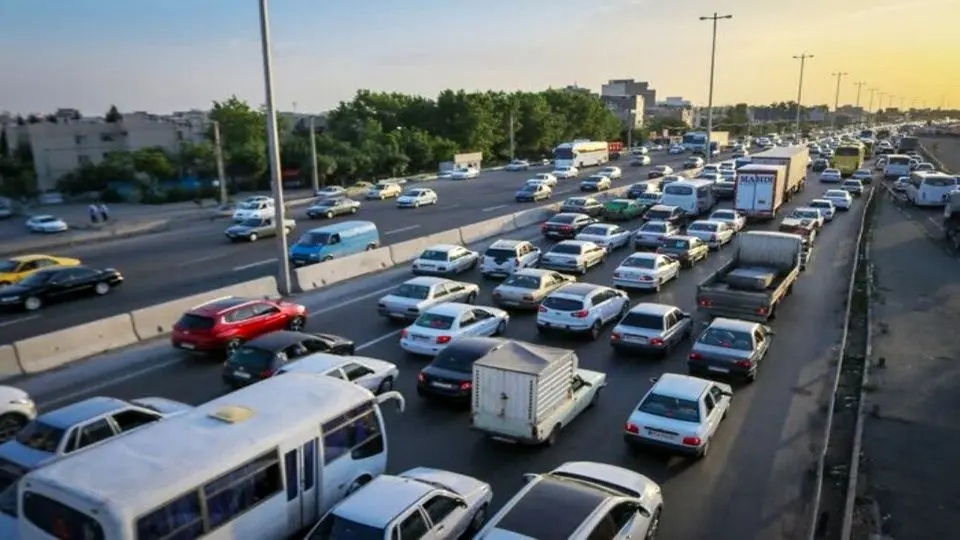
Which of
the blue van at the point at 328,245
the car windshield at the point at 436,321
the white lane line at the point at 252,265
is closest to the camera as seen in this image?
the car windshield at the point at 436,321

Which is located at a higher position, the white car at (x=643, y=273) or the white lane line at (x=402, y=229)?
the white car at (x=643, y=273)

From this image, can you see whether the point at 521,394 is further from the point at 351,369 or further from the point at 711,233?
the point at 711,233

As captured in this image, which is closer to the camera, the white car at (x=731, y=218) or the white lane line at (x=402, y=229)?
the white car at (x=731, y=218)

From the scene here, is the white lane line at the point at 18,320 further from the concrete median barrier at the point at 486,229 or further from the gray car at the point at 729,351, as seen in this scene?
the gray car at the point at 729,351

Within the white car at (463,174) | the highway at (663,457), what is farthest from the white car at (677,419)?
the white car at (463,174)

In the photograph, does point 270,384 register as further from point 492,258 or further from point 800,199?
point 800,199

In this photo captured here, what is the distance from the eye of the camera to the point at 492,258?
2673 cm

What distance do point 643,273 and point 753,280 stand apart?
3.86 metres

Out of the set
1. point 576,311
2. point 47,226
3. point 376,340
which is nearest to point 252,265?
point 376,340

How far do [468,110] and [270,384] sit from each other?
275 ft

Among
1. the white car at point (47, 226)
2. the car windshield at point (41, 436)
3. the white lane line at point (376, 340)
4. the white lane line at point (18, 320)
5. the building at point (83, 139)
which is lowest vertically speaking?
the white car at point (47, 226)

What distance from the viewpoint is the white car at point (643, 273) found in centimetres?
2412

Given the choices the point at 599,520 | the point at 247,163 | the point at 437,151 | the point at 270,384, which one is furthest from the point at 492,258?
the point at 437,151

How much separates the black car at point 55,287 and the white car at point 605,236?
61.1 ft
